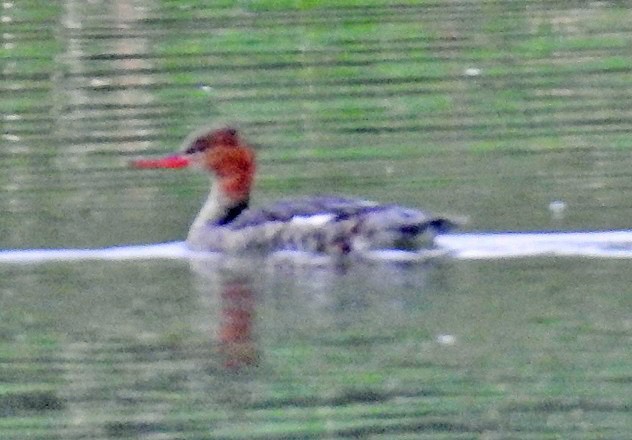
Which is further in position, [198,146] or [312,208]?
[198,146]

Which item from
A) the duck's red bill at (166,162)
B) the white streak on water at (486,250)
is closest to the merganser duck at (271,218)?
A: the duck's red bill at (166,162)

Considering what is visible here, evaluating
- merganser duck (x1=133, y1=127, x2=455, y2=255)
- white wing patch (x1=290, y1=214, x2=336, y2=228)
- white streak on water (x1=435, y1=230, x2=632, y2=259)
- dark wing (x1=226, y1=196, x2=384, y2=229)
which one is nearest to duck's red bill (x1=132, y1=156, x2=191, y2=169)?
merganser duck (x1=133, y1=127, x2=455, y2=255)

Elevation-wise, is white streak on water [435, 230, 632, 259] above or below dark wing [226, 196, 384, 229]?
below

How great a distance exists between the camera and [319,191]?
1494 cm

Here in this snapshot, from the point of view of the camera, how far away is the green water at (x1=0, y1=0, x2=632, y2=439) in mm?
10047

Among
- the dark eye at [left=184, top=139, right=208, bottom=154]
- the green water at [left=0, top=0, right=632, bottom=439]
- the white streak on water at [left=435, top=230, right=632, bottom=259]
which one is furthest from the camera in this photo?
the dark eye at [left=184, top=139, right=208, bottom=154]

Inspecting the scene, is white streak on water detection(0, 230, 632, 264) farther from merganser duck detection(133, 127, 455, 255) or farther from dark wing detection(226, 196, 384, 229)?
dark wing detection(226, 196, 384, 229)

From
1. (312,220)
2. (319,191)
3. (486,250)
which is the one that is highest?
(312,220)

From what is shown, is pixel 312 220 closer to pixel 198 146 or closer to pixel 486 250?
pixel 486 250

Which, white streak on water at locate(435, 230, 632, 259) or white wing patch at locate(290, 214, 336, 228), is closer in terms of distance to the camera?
white streak on water at locate(435, 230, 632, 259)

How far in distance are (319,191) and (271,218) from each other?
4.71ft

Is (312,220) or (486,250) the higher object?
(312,220)

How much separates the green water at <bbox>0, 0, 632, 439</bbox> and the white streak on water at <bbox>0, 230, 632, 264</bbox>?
0.17m

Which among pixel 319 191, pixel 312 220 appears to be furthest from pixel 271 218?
pixel 319 191
